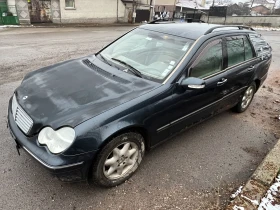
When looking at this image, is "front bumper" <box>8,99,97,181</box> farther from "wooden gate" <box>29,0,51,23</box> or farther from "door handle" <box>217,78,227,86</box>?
"wooden gate" <box>29,0,51,23</box>

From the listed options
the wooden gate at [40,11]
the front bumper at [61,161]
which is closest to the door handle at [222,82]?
the front bumper at [61,161]

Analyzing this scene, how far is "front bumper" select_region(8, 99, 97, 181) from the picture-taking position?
2268mm

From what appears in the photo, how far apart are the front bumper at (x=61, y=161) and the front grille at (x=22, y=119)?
0.34ft

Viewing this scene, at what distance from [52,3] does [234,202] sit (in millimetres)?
20973

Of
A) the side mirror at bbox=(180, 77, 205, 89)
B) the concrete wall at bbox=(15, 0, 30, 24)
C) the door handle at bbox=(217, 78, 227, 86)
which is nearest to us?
the side mirror at bbox=(180, 77, 205, 89)

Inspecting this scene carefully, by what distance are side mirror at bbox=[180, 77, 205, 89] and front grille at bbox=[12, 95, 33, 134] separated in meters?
1.78

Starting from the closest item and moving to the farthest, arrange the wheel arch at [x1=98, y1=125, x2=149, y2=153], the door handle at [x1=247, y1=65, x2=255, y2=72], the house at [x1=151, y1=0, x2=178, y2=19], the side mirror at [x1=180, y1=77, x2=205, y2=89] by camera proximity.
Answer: the wheel arch at [x1=98, y1=125, x2=149, y2=153]
the side mirror at [x1=180, y1=77, x2=205, y2=89]
the door handle at [x1=247, y1=65, x2=255, y2=72]
the house at [x1=151, y1=0, x2=178, y2=19]

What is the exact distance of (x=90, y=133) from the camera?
2301mm

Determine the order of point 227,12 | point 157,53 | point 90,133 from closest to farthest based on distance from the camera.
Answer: point 90,133, point 157,53, point 227,12

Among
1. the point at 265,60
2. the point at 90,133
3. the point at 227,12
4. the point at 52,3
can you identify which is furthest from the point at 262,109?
the point at 227,12

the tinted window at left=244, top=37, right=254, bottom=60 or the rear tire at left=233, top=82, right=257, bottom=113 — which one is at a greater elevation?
the tinted window at left=244, top=37, right=254, bottom=60

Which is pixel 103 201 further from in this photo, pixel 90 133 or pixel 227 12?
pixel 227 12

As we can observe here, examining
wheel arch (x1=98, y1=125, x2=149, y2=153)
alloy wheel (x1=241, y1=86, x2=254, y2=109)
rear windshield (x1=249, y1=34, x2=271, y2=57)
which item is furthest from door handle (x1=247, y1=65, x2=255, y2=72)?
wheel arch (x1=98, y1=125, x2=149, y2=153)

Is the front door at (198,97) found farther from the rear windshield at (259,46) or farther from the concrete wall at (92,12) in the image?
the concrete wall at (92,12)
